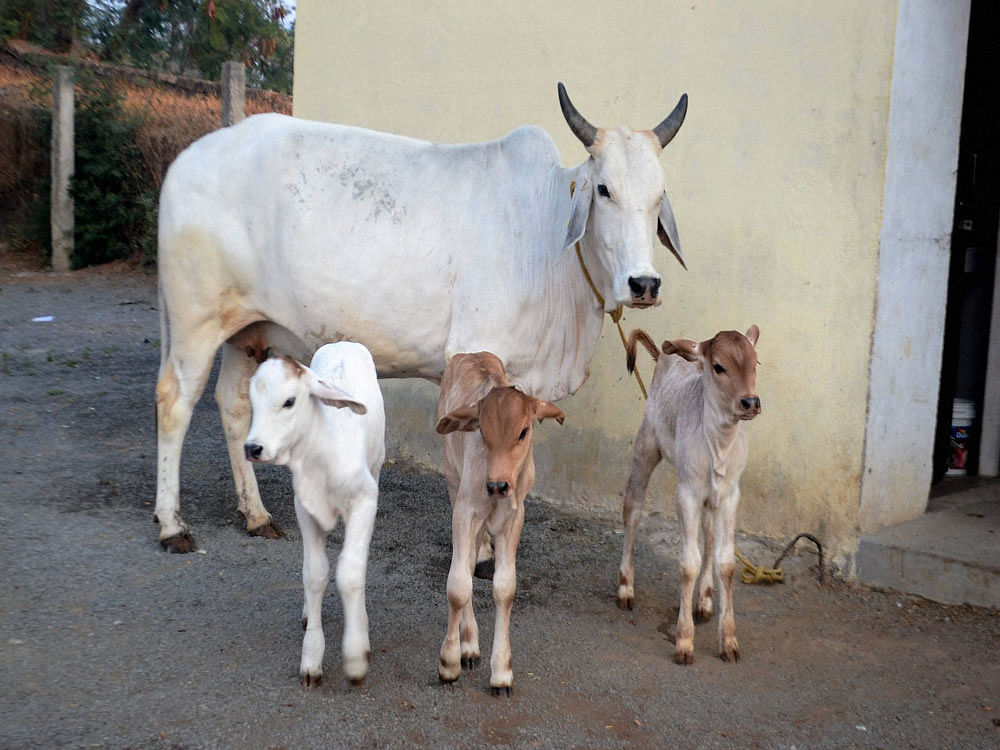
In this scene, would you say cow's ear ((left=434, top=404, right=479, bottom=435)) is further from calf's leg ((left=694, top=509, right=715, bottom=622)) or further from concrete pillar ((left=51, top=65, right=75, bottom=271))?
concrete pillar ((left=51, top=65, right=75, bottom=271))

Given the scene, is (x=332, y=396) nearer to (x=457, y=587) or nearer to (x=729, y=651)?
(x=457, y=587)

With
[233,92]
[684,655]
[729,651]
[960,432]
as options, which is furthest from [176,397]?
[233,92]

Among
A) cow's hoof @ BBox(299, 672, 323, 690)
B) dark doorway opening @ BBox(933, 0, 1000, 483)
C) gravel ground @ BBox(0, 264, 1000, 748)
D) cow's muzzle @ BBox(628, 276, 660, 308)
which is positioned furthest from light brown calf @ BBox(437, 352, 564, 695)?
dark doorway opening @ BBox(933, 0, 1000, 483)

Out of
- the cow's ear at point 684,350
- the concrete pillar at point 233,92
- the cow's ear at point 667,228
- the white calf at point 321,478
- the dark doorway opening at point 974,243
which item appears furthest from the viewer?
the concrete pillar at point 233,92

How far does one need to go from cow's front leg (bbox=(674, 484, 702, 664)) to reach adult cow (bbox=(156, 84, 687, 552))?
0.95 meters

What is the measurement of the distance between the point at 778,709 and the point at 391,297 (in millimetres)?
2524

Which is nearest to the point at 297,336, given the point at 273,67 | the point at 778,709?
the point at 778,709

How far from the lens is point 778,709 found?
3.73m

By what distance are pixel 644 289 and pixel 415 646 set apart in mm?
1638

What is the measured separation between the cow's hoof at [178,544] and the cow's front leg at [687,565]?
239cm

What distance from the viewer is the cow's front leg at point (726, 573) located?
412 centimetres

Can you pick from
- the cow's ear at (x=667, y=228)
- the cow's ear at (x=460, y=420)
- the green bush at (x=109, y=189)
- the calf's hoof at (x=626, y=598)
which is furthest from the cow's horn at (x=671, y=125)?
the green bush at (x=109, y=189)

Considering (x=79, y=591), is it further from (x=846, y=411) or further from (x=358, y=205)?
(x=846, y=411)

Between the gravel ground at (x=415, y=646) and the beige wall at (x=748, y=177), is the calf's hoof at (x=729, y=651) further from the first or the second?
the beige wall at (x=748, y=177)
